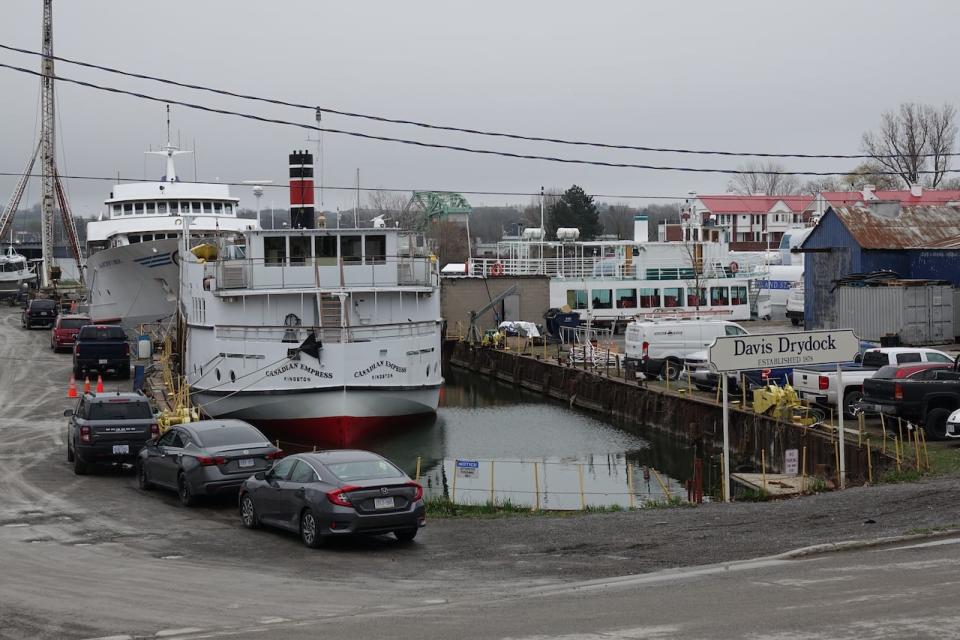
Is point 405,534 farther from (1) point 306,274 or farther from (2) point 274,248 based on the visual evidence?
(2) point 274,248

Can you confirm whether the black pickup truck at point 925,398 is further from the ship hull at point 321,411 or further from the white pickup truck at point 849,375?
the ship hull at point 321,411

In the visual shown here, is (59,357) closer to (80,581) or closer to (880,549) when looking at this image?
(80,581)

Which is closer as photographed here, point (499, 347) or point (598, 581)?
point (598, 581)

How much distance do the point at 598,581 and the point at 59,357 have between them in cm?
4066

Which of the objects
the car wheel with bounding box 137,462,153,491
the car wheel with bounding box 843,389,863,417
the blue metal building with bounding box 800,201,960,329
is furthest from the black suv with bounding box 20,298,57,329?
the car wheel with bounding box 843,389,863,417

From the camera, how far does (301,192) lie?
4019 cm

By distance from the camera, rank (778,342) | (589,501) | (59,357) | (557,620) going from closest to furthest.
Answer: (557,620)
(778,342)
(589,501)
(59,357)

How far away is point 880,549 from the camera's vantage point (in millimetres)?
14281

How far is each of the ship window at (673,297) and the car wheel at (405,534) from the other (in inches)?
2166

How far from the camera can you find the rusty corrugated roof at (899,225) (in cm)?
4947

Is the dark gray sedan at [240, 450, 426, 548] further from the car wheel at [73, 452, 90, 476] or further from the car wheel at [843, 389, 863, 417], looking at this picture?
the car wheel at [843, 389, 863, 417]

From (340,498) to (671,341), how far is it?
28651 millimetres

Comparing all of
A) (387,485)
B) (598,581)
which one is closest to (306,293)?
(387,485)

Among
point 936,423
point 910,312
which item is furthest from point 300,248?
point 910,312
